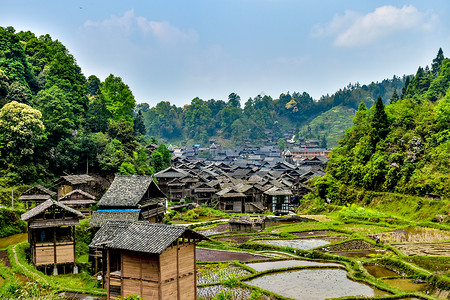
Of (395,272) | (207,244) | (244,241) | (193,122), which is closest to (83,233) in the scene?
(207,244)

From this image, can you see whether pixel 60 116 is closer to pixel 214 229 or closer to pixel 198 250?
pixel 214 229

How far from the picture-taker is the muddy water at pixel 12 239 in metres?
27.0

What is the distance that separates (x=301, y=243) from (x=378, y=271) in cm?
936

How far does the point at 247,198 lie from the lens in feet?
187

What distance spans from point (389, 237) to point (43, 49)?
189ft

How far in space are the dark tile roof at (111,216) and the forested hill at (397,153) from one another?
29694 mm

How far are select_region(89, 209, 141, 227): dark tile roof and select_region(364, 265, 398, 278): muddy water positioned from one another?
17.2 meters

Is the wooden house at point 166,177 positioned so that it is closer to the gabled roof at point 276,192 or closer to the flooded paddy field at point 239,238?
the gabled roof at point 276,192

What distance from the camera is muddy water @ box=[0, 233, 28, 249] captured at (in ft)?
88.5

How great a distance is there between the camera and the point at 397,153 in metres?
45.7

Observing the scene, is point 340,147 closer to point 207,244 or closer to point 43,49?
point 207,244

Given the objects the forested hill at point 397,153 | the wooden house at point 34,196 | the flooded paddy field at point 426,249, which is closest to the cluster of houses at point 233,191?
the forested hill at point 397,153

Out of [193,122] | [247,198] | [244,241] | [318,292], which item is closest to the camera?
[318,292]

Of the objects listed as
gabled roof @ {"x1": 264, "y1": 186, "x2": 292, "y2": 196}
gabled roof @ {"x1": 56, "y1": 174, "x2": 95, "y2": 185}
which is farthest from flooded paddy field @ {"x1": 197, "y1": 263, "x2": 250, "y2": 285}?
gabled roof @ {"x1": 264, "y1": 186, "x2": 292, "y2": 196}
